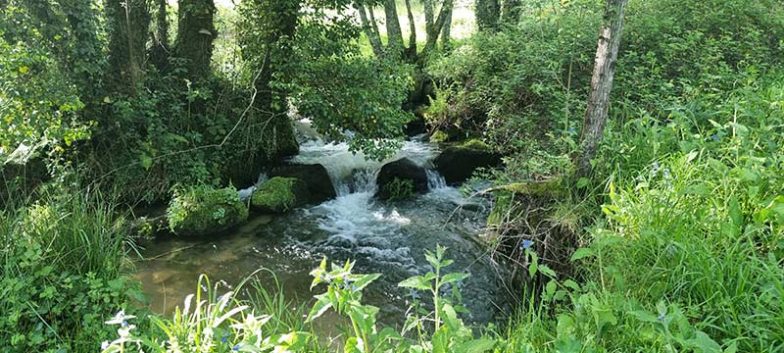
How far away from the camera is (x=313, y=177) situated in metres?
8.43

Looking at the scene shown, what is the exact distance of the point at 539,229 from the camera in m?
4.34

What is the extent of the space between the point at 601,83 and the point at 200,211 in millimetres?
5155

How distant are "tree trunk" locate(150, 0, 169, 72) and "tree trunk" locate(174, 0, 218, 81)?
6.6 inches

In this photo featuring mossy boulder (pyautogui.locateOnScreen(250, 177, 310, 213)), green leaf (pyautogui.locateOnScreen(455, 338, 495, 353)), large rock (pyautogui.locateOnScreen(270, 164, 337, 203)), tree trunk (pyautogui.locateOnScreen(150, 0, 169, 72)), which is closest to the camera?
green leaf (pyautogui.locateOnScreen(455, 338, 495, 353))

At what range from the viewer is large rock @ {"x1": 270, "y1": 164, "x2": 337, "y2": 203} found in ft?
27.3

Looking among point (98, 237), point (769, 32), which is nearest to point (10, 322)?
point (98, 237)

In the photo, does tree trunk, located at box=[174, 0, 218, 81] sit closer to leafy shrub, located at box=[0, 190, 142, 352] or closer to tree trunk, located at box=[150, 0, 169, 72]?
tree trunk, located at box=[150, 0, 169, 72]

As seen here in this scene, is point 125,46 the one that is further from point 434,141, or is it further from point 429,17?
point 429,17

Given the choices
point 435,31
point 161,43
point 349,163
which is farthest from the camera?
point 435,31

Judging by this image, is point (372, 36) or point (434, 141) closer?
point (372, 36)

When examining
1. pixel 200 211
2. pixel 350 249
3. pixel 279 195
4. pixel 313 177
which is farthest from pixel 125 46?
pixel 350 249

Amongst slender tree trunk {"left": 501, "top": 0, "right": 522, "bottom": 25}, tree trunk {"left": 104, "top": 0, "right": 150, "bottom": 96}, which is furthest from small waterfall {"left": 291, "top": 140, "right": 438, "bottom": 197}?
slender tree trunk {"left": 501, "top": 0, "right": 522, "bottom": 25}

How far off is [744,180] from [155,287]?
5335 millimetres

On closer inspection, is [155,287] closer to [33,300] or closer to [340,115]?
[33,300]
